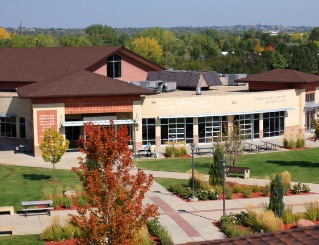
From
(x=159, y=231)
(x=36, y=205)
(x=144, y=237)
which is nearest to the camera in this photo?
(x=144, y=237)

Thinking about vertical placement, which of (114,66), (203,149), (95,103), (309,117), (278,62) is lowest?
(203,149)

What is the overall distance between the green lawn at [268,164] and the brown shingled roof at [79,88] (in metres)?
5.56

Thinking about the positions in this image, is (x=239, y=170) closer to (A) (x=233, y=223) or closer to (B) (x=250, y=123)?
(A) (x=233, y=223)

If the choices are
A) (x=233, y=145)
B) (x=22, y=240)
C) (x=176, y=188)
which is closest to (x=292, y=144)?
(x=233, y=145)

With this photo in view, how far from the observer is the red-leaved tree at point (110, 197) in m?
20.3

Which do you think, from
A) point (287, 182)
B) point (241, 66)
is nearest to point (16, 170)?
point (287, 182)

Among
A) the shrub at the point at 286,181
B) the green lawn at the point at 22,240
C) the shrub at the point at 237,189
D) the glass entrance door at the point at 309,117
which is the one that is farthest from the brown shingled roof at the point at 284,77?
the green lawn at the point at 22,240

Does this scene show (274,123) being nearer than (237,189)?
No

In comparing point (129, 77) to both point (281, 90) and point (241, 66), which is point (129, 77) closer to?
point (281, 90)

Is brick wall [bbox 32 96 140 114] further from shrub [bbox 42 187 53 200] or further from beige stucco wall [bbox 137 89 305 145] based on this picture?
shrub [bbox 42 187 53 200]

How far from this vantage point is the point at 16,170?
41812mm

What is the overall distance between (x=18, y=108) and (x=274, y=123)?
20478mm

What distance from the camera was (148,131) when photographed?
50844mm

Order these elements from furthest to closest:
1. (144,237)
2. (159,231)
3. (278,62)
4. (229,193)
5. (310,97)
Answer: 1. (278,62)
2. (310,97)
3. (229,193)
4. (159,231)
5. (144,237)
